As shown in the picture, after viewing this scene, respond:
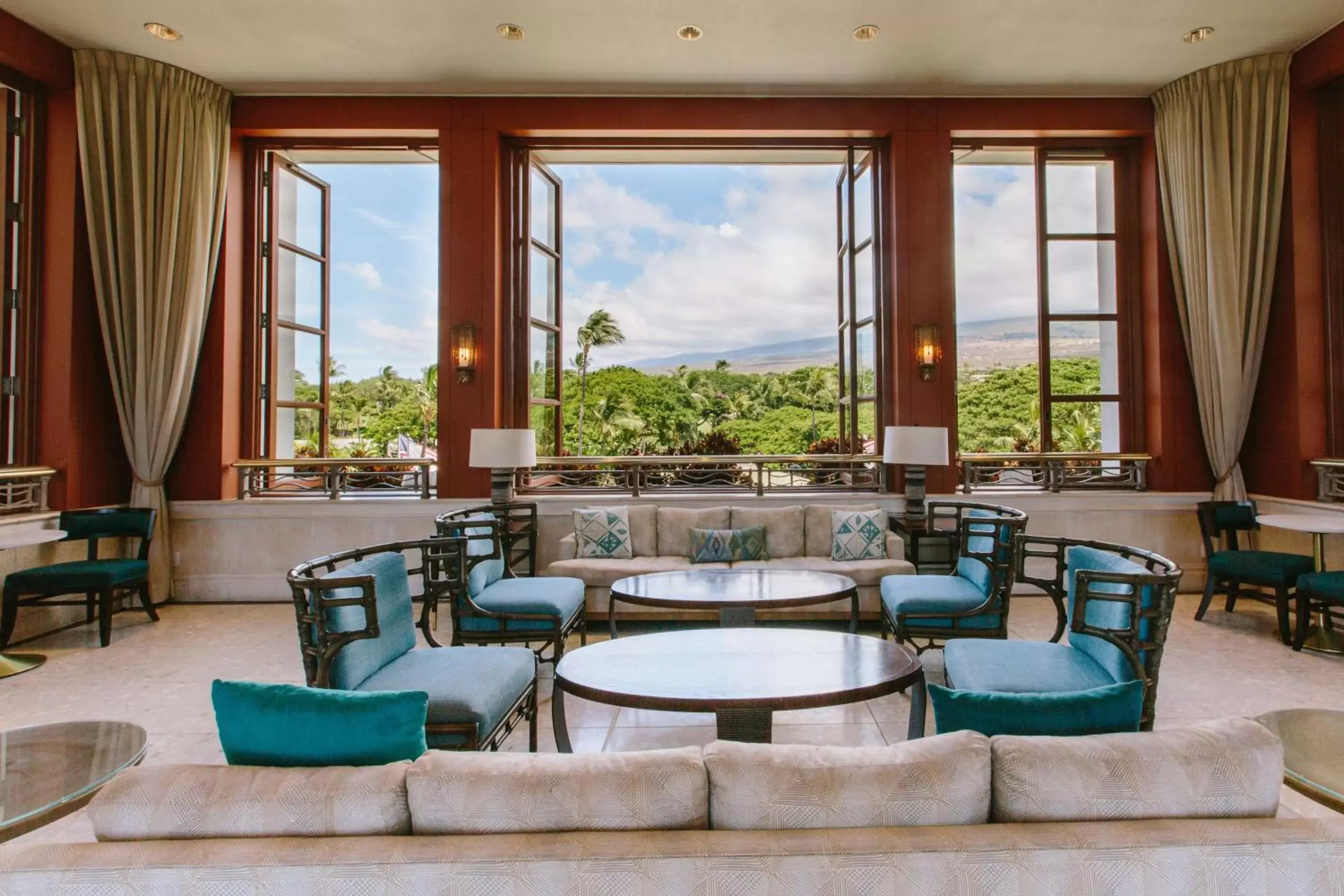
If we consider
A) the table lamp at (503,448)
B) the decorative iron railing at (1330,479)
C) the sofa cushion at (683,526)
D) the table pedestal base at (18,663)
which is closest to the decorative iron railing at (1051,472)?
the decorative iron railing at (1330,479)

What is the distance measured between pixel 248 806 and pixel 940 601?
3.10 meters

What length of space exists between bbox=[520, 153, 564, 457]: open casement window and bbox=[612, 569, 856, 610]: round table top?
2.54m

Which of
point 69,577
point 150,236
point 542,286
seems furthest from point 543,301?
point 69,577

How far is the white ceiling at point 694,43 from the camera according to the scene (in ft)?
14.8

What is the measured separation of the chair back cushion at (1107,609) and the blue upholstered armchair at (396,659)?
2054 millimetres

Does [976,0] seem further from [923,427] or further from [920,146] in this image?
[923,427]

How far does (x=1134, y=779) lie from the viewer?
1119mm

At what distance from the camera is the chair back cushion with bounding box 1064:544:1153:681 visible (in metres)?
2.31

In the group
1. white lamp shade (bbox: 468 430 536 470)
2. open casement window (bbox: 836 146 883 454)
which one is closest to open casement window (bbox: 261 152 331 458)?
white lamp shade (bbox: 468 430 536 470)

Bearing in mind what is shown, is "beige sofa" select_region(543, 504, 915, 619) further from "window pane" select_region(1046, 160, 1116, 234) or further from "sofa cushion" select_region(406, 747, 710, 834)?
"sofa cushion" select_region(406, 747, 710, 834)

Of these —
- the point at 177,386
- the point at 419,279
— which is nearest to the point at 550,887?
the point at 177,386

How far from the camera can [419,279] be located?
379 inches

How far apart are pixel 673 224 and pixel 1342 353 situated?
7411mm

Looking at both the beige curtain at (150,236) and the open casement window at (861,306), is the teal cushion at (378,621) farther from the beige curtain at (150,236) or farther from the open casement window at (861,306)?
the open casement window at (861,306)
